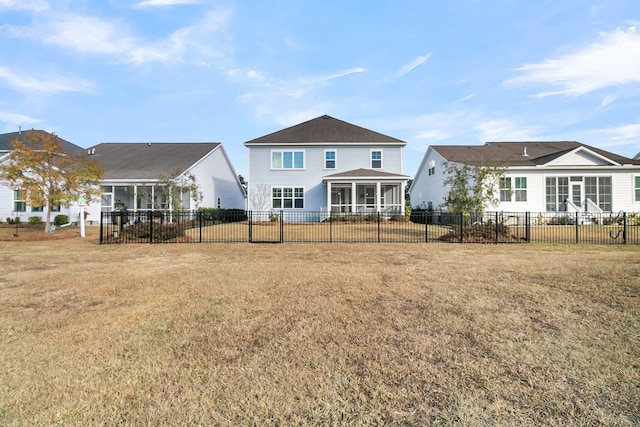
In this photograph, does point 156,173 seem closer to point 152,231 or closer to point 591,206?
point 152,231

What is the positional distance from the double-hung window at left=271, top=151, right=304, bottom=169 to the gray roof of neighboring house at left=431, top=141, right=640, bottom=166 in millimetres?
11086

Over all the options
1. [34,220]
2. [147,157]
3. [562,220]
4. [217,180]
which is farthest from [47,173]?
[562,220]

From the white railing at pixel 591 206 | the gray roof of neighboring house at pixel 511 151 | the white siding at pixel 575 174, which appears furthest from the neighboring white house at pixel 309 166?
the white railing at pixel 591 206

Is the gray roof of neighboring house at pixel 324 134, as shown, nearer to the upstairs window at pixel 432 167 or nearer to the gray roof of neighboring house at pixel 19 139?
the upstairs window at pixel 432 167

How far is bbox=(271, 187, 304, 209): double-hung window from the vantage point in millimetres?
25406

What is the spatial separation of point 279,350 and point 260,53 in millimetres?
14206

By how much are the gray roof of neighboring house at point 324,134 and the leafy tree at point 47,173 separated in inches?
438

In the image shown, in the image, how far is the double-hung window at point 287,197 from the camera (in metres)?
25.4

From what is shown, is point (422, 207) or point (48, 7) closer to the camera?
point (48, 7)

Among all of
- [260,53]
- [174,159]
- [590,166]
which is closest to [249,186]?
[174,159]

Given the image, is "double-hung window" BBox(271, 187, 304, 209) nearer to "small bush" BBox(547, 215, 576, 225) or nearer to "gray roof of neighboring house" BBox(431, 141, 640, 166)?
"gray roof of neighboring house" BBox(431, 141, 640, 166)

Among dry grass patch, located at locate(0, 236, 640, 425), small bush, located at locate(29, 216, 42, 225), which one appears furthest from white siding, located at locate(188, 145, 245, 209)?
dry grass patch, located at locate(0, 236, 640, 425)

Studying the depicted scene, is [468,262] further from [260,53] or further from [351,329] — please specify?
[260,53]

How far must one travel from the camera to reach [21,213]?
2194cm
